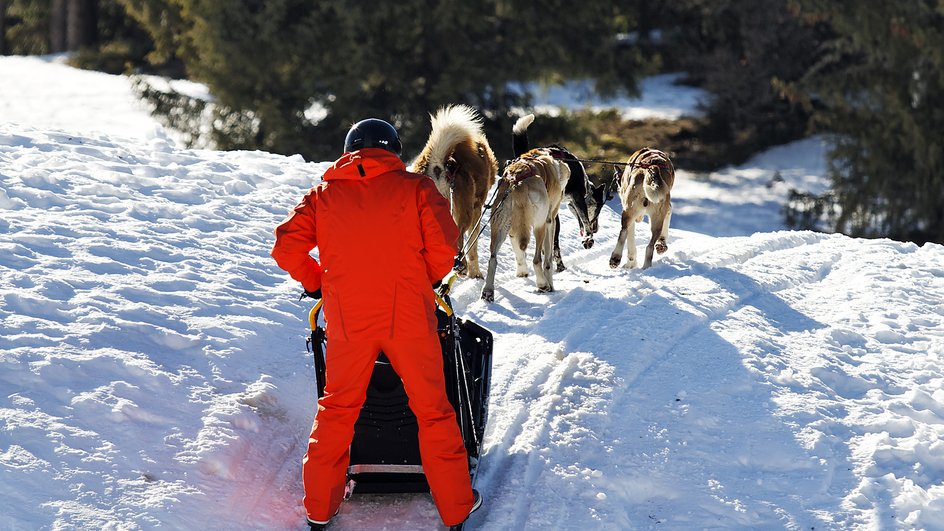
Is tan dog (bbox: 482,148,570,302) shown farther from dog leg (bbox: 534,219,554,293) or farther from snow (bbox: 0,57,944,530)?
snow (bbox: 0,57,944,530)

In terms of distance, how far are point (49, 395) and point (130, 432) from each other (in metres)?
0.49

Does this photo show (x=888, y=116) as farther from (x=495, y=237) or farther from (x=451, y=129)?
(x=451, y=129)

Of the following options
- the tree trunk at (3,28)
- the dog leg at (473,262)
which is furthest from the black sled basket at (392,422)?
the tree trunk at (3,28)

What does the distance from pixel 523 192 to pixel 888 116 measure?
11.4 m

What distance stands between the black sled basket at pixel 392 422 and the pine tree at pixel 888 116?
1334cm

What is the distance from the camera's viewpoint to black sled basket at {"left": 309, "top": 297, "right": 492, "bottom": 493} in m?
5.16

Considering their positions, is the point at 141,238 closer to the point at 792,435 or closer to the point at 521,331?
the point at 521,331

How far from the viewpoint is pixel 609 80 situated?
1795 centimetres

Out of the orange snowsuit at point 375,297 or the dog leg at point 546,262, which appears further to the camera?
the dog leg at point 546,262

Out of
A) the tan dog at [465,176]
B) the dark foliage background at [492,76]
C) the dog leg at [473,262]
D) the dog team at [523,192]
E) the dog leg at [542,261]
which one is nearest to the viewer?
the dog team at [523,192]

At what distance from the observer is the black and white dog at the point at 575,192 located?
9766 mm

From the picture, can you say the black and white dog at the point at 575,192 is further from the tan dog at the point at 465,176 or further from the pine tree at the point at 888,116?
the pine tree at the point at 888,116

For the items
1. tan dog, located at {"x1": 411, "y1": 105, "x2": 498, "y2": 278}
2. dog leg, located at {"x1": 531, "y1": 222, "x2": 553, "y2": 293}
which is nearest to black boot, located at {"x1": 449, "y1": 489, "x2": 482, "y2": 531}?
tan dog, located at {"x1": 411, "y1": 105, "x2": 498, "y2": 278}

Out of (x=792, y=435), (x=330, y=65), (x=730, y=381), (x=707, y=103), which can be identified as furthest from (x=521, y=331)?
(x=707, y=103)
